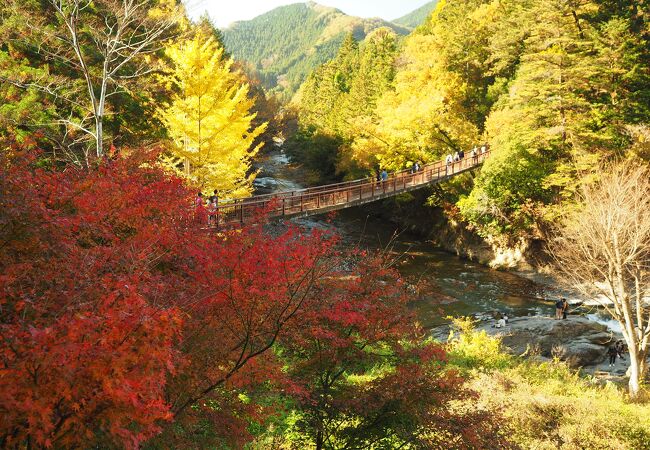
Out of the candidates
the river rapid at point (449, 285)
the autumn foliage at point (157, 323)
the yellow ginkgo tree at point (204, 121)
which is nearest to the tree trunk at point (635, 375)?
the river rapid at point (449, 285)

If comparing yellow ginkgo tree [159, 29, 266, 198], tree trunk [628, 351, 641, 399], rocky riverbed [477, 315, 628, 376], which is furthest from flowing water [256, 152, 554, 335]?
yellow ginkgo tree [159, 29, 266, 198]

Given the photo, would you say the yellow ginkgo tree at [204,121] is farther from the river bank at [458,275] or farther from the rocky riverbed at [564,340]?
the rocky riverbed at [564,340]

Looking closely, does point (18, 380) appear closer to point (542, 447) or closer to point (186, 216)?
point (186, 216)

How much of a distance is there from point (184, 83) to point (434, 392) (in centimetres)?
1309

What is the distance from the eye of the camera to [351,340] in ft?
20.5

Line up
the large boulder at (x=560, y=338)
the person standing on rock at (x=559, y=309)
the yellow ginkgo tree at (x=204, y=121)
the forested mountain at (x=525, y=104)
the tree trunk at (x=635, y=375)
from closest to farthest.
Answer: the tree trunk at (x=635, y=375) < the large boulder at (x=560, y=338) < the yellow ginkgo tree at (x=204, y=121) < the person standing on rock at (x=559, y=309) < the forested mountain at (x=525, y=104)

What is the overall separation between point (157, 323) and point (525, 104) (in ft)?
71.0

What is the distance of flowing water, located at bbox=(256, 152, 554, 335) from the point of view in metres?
17.1

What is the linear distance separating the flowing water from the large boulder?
1544 millimetres

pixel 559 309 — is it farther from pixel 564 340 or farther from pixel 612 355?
pixel 612 355

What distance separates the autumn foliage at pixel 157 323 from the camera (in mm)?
3047

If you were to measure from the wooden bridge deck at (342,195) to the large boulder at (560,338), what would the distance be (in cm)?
853

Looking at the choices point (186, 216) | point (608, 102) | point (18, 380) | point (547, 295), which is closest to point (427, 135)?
point (608, 102)

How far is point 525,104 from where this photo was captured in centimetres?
2058
